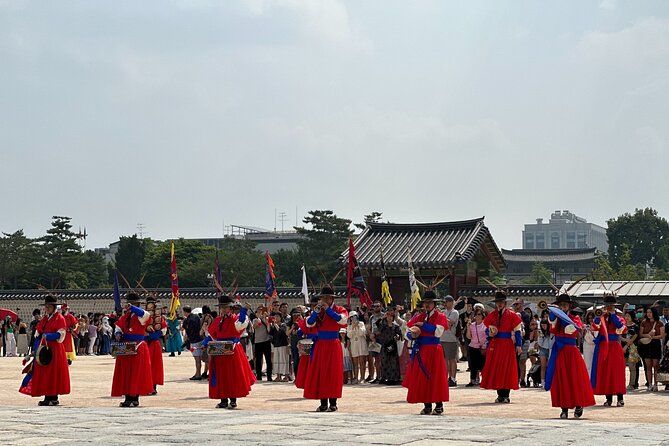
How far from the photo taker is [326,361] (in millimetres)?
15039

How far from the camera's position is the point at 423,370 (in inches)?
571

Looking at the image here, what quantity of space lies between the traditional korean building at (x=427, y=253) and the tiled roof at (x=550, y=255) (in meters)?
56.4

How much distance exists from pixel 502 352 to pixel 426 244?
2542 cm

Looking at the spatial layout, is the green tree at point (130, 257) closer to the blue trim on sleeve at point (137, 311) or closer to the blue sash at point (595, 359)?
the blue trim on sleeve at point (137, 311)

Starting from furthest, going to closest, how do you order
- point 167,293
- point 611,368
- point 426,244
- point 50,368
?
point 167,293 → point 426,244 → point 50,368 → point 611,368

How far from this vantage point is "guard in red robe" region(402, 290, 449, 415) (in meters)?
14.4

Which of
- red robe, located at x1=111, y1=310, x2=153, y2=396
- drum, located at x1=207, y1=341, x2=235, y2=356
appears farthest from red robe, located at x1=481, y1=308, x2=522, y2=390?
red robe, located at x1=111, y1=310, x2=153, y2=396

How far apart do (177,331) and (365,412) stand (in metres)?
20.4

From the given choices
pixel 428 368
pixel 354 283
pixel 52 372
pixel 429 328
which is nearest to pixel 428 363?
pixel 428 368

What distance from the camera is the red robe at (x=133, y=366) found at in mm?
15914

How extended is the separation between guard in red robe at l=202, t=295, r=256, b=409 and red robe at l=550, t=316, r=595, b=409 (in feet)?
14.6

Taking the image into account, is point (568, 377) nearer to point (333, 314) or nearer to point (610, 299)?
point (610, 299)

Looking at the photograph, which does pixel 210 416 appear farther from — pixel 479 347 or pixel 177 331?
pixel 177 331

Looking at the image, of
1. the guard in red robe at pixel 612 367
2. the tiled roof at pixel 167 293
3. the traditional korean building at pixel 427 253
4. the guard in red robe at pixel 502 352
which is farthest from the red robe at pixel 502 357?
the tiled roof at pixel 167 293
